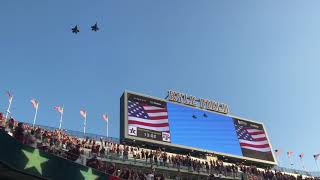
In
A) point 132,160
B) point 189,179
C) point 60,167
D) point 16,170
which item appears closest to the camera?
point 16,170

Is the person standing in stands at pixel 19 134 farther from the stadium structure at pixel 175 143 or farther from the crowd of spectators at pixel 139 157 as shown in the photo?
the crowd of spectators at pixel 139 157

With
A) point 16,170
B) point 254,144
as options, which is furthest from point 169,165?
point 16,170

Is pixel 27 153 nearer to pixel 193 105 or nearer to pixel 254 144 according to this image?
pixel 193 105

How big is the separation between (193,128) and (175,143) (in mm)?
3953

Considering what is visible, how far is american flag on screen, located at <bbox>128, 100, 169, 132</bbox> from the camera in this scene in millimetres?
44834

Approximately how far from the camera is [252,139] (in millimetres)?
55281

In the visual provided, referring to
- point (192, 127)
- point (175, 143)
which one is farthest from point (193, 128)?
point (175, 143)

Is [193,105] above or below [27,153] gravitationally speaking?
above

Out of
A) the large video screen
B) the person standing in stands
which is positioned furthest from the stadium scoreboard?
the person standing in stands

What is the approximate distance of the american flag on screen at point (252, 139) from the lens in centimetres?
5400

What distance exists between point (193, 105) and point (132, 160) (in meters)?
15.4

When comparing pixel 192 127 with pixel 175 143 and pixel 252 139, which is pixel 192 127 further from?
pixel 252 139

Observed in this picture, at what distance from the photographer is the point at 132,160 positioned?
39438 millimetres

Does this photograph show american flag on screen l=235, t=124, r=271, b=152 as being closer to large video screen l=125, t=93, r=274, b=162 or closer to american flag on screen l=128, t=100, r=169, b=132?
large video screen l=125, t=93, r=274, b=162
